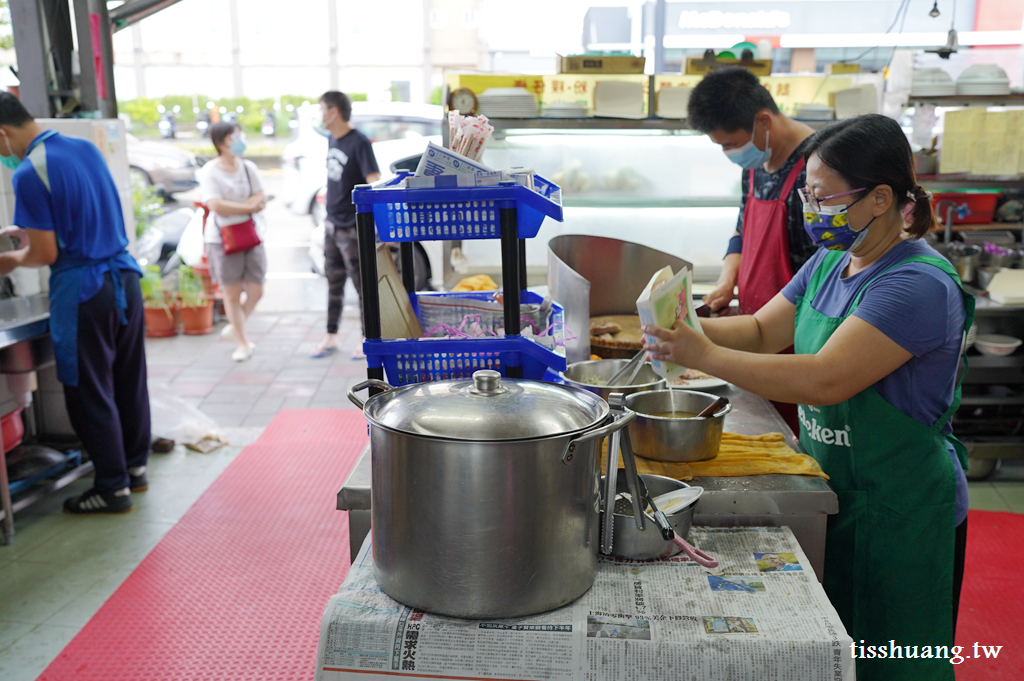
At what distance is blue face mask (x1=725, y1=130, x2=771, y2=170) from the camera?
283cm

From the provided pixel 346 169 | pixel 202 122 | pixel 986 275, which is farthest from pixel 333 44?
pixel 986 275

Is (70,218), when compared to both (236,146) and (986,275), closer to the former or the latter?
(236,146)

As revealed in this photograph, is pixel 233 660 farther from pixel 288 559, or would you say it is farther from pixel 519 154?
pixel 519 154

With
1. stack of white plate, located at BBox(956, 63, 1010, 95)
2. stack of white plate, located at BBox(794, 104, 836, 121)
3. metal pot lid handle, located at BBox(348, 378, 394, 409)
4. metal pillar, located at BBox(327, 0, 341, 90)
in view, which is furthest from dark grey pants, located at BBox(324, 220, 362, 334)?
metal pillar, located at BBox(327, 0, 341, 90)

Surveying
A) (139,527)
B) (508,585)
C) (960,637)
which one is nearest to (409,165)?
(139,527)

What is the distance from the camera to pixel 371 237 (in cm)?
174

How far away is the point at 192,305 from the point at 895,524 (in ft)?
20.3

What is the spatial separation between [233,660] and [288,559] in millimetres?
708

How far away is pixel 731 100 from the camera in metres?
2.75

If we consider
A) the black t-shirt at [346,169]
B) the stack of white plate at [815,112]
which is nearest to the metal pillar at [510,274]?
the stack of white plate at [815,112]

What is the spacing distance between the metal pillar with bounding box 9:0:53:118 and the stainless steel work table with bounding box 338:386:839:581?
353 centimetres

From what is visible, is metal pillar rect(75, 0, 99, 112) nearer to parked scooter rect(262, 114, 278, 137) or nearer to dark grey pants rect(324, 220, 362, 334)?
dark grey pants rect(324, 220, 362, 334)

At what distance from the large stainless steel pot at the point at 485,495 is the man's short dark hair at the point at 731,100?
180cm

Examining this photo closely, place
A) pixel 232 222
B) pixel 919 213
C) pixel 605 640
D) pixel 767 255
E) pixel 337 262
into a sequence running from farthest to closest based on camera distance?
1. pixel 337 262
2. pixel 232 222
3. pixel 767 255
4. pixel 919 213
5. pixel 605 640
